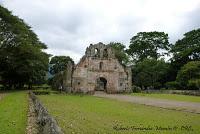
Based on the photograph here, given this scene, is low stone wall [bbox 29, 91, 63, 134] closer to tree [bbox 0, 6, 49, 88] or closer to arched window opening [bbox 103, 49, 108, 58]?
tree [bbox 0, 6, 49, 88]

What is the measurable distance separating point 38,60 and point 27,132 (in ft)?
127

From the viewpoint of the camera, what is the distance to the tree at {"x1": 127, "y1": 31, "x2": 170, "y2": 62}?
272ft

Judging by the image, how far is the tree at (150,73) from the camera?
6656 cm

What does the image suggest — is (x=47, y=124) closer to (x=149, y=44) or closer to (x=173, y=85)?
(x=173, y=85)

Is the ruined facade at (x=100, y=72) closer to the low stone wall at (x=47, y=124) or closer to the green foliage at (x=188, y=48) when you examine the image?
the green foliage at (x=188, y=48)

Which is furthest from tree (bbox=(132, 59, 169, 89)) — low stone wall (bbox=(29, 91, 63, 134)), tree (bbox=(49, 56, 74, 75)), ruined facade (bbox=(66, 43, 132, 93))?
low stone wall (bbox=(29, 91, 63, 134))

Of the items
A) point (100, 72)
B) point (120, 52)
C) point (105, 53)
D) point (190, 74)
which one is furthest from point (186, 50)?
point (100, 72)

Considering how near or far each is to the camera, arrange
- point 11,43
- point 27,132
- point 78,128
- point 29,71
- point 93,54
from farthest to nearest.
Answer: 1. point 93,54
2. point 29,71
3. point 11,43
4. point 78,128
5. point 27,132

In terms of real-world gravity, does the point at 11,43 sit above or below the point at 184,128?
above

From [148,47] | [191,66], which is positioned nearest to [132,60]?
[148,47]

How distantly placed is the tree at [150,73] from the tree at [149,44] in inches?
560

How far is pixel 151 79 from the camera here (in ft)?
221

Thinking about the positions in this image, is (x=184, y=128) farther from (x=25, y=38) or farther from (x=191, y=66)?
(x=191, y=66)

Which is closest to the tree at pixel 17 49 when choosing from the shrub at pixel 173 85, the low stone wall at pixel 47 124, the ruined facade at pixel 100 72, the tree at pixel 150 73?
the ruined facade at pixel 100 72
